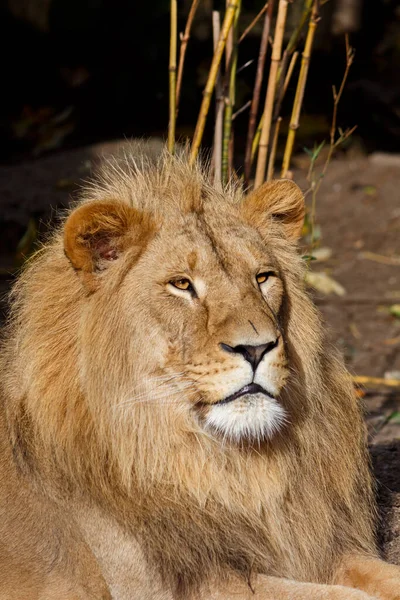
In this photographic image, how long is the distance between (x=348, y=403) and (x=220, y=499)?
24.5 inches

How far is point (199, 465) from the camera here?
2.99m

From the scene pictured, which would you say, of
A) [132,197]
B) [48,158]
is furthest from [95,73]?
[132,197]

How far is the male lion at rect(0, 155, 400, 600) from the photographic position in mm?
2898

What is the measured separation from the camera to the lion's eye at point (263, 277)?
3.04 meters

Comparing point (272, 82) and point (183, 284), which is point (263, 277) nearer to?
point (183, 284)

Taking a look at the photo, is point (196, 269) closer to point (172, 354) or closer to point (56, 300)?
point (172, 354)

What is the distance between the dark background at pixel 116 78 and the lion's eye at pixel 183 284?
6.87m

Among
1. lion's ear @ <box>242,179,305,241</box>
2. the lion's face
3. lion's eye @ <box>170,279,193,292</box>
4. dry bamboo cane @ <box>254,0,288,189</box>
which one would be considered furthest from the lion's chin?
dry bamboo cane @ <box>254,0,288,189</box>

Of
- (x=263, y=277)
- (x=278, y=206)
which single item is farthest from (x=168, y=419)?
(x=278, y=206)

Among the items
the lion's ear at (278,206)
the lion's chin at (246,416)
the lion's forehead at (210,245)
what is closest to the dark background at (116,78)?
the lion's ear at (278,206)

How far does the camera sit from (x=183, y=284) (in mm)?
2941

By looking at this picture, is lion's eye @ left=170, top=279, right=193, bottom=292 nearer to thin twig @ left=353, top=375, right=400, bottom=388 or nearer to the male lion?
the male lion

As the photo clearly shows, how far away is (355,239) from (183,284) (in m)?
6.12

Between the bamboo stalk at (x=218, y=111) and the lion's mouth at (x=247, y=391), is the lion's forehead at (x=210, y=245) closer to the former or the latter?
the lion's mouth at (x=247, y=391)
